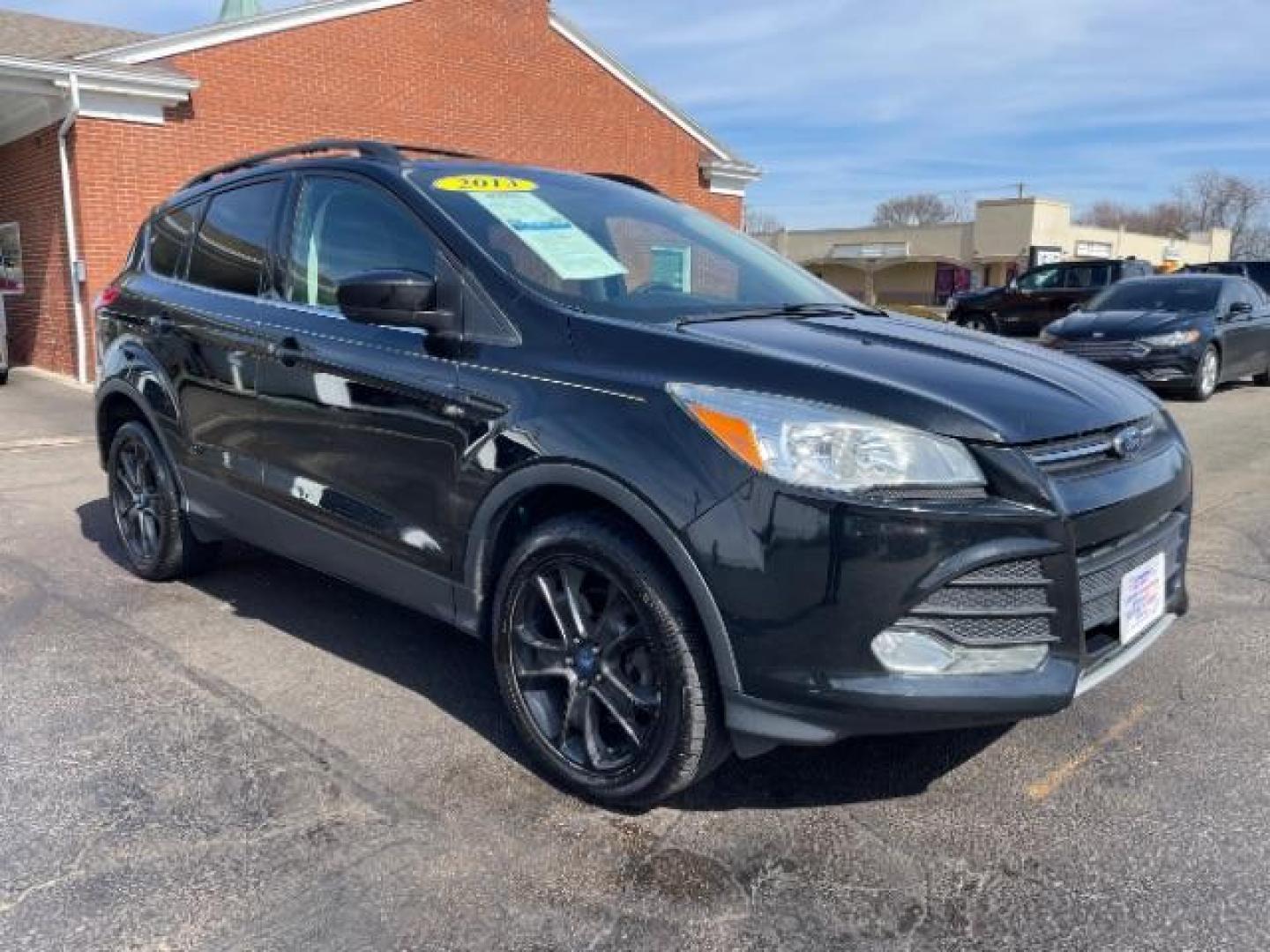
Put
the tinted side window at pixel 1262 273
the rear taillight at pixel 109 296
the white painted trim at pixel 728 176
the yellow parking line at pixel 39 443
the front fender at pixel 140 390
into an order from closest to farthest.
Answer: the front fender at pixel 140 390
the rear taillight at pixel 109 296
the yellow parking line at pixel 39 443
the white painted trim at pixel 728 176
the tinted side window at pixel 1262 273

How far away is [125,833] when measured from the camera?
276 cm

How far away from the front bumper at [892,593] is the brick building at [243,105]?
11.3 m

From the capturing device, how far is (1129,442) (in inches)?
111

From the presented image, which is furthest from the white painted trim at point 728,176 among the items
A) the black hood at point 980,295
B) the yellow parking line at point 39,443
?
the yellow parking line at point 39,443

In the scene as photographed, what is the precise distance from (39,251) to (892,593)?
13477 mm

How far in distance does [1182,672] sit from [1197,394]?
895cm

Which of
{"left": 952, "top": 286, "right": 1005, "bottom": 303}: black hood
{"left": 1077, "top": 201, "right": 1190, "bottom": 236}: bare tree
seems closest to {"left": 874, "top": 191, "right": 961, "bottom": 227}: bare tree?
{"left": 1077, "top": 201, "right": 1190, "bottom": 236}: bare tree

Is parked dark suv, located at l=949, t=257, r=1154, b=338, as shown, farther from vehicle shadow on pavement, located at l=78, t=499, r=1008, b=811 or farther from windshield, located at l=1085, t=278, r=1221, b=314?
vehicle shadow on pavement, located at l=78, t=499, r=1008, b=811

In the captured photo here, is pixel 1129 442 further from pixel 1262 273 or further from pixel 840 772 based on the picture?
pixel 1262 273

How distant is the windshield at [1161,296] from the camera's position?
12.0 meters

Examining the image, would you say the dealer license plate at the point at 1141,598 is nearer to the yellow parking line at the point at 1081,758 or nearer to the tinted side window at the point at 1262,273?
the yellow parking line at the point at 1081,758

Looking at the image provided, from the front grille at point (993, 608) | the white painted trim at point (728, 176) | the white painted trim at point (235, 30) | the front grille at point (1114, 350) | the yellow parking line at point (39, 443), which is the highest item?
the white painted trim at point (235, 30)

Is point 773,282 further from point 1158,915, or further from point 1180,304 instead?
point 1180,304

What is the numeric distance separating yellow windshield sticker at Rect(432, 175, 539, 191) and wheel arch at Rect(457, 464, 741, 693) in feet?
3.64
